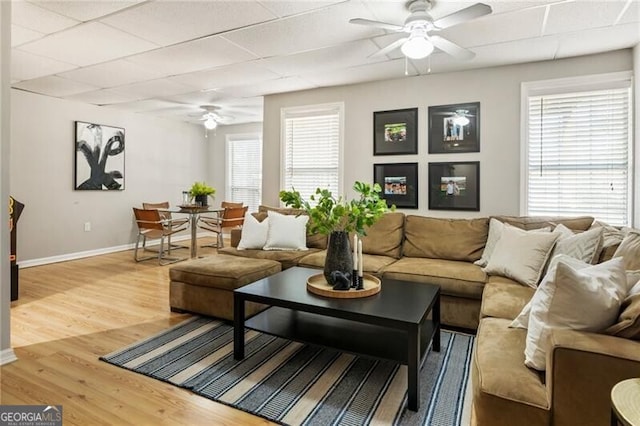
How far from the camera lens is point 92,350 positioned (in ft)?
8.27

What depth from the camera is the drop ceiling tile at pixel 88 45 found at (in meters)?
3.05

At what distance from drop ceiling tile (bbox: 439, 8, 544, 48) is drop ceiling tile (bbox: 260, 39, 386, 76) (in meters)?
0.70

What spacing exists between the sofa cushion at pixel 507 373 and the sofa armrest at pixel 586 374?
0.06 m

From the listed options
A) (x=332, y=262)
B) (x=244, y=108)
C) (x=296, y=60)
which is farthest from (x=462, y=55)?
(x=244, y=108)

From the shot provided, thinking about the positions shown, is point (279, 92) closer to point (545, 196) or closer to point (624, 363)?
point (545, 196)

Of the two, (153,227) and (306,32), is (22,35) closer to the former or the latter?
(306,32)

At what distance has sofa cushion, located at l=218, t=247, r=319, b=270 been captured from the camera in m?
3.55

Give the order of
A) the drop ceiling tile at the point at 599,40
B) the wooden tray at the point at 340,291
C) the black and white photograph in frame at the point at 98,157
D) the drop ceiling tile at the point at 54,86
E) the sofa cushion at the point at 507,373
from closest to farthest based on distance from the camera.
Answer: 1. the sofa cushion at the point at 507,373
2. the wooden tray at the point at 340,291
3. the drop ceiling tile at the point at 599,40
4. the drop ceiling tile at the point at 54,86
5. the black and white photograph in frame at the point at 98,157

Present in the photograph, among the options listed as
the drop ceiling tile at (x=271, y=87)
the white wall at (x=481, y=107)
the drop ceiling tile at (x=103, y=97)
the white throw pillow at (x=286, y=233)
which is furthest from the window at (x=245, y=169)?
the white throw pillow at (x=286, y=233)

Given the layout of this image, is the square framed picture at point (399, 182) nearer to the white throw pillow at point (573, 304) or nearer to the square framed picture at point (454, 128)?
the square framed picture at point (454, 128)

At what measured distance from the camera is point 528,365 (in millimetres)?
1424

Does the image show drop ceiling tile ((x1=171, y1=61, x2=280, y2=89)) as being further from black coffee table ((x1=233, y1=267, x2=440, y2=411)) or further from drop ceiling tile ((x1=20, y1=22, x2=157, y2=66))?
black coffee table ((x1=233, y1=267, x2=440, y2=411))

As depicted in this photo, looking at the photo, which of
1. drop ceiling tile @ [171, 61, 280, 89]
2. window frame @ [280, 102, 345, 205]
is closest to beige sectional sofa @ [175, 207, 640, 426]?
window frame @ [280, 102, 345, 205]

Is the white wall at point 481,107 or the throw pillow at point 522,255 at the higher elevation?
the white wall at point 481,107
